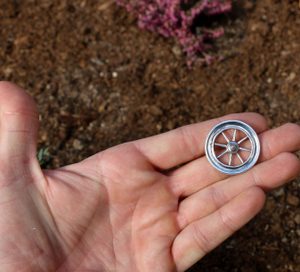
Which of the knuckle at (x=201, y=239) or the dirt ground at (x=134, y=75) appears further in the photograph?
the dirt ground at (x=134, y=75)

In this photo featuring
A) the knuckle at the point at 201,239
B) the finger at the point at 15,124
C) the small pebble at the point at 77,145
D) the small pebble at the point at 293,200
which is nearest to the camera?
the finger at the point at 15,124

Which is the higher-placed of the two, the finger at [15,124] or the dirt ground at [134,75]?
the finger at [15,124]

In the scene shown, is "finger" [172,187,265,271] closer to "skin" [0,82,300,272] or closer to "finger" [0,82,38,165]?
"skin" [0,82,300,272]

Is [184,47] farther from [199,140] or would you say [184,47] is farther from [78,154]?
[199,140]

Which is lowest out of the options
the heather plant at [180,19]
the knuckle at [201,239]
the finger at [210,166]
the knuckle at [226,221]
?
the knuckle at [201,239]

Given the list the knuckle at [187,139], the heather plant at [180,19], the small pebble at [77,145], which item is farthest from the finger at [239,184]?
the heather plant at [180,19]

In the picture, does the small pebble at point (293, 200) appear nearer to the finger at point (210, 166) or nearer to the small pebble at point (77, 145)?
the finger at point (210, 166)

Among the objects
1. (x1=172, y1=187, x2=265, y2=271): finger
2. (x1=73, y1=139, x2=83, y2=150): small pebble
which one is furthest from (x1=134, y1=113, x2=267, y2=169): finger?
(x1=73, y1=139, x2=83, y2=150): small pebble

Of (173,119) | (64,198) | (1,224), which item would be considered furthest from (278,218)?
(1,224)
